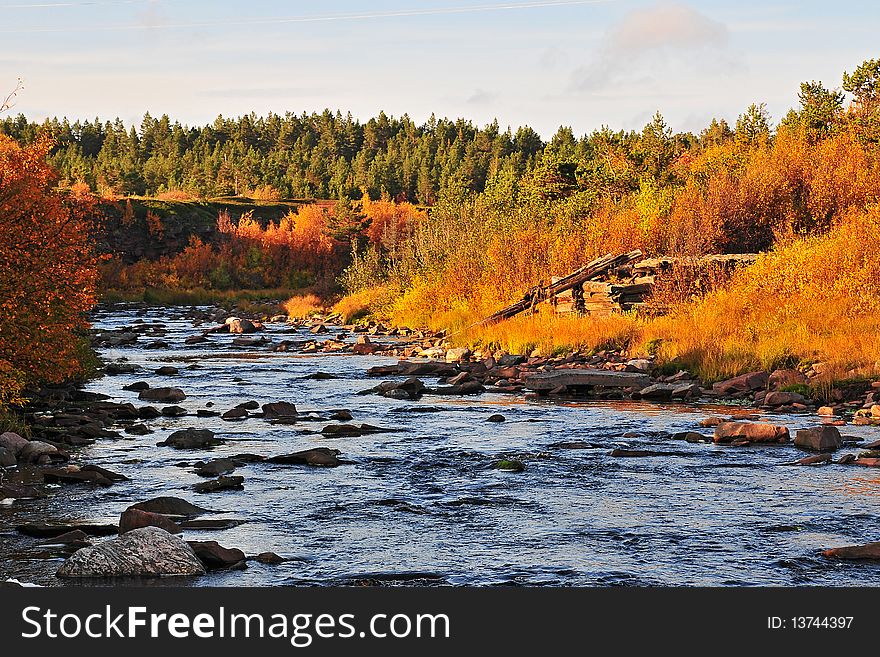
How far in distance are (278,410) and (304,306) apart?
145ft

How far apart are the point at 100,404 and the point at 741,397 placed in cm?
1355

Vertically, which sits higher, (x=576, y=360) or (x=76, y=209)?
(x=76, y=209)

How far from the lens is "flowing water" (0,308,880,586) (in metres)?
9.84

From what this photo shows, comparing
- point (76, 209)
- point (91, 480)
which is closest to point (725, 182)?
point (76, 209)

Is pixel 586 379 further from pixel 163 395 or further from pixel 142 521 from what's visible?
pixel 142 521

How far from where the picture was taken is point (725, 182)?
118 feet

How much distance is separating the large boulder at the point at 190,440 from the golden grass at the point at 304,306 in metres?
44.0

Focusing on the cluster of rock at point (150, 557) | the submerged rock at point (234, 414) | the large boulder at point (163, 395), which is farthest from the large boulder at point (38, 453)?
the large boulder at point (163, 395)

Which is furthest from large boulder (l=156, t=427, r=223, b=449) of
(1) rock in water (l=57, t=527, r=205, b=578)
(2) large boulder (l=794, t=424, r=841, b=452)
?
(2) large boulder (l=794, t=424, r=841, b=452)

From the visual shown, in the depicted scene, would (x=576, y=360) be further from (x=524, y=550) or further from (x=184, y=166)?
(x=184, y=166)

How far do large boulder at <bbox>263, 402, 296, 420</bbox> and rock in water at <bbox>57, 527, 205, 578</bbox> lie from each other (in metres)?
11.0

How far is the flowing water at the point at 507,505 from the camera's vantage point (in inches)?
388

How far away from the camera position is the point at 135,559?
956cm

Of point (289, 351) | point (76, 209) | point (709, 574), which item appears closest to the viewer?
point (709, 574)
